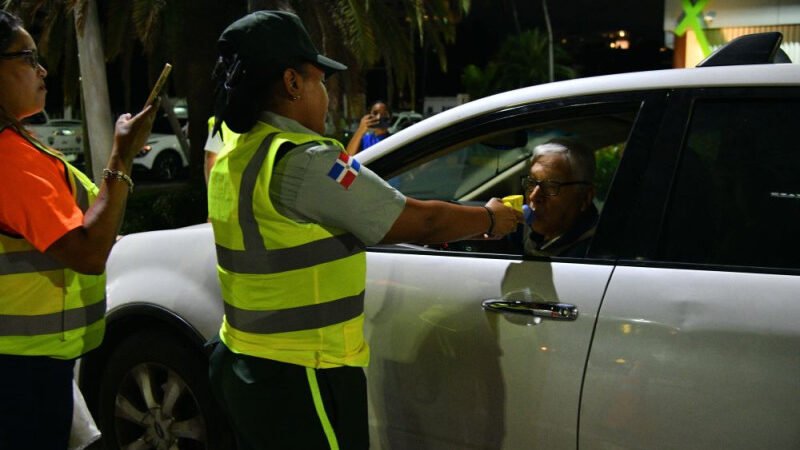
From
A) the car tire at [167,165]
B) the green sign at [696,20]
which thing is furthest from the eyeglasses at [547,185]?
the car tire at [167,165]

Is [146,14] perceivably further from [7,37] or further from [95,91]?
[7,37]

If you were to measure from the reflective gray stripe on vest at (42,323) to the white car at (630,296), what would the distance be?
84cm

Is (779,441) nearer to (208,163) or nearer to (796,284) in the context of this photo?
(796,284)

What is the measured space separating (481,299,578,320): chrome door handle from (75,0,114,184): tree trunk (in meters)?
8.92

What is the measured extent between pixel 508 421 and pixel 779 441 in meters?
0.69

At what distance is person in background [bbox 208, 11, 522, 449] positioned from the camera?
75.2 inches

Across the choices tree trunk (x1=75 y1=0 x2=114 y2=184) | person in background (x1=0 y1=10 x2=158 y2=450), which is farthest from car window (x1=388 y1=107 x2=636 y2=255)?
tree trunk (x1=75 y1=0 x2=114 y2=184)

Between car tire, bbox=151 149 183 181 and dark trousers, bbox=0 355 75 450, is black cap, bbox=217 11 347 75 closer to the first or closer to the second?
dark trousers, bbox=0 355 75 450

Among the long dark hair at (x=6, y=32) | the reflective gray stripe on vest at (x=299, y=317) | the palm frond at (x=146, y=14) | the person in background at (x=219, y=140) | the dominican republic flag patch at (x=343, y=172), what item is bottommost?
the reflective gray stripe on vest at (x=299, y=317)

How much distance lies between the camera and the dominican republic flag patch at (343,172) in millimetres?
1883

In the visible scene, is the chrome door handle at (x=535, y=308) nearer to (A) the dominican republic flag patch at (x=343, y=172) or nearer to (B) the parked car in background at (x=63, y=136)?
(A) the dominican republic flag patch at (x=343, y=172)

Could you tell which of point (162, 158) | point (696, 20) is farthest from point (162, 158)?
point (696, 20)

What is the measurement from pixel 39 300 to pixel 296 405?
81 cm

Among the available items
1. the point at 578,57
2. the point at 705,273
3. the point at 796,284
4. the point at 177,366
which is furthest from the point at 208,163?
the point at 578,57
